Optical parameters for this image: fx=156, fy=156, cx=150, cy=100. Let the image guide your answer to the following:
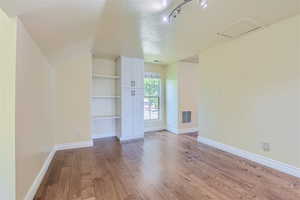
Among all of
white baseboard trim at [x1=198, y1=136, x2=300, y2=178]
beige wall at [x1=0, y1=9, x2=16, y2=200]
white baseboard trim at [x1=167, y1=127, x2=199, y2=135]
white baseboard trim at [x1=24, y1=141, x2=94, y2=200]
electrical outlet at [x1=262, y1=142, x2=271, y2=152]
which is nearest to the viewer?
beige wall at [x1=0, y1=9, x2=16, y2=200]

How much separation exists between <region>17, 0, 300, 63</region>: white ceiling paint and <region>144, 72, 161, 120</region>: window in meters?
2.18

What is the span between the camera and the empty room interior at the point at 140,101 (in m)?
1.69

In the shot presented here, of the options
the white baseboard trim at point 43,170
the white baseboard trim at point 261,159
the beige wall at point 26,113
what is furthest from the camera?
the white baseboard trim at point 261,159

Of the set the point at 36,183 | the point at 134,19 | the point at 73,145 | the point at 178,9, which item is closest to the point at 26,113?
the point at 36,183

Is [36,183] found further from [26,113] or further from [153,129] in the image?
[153,129]

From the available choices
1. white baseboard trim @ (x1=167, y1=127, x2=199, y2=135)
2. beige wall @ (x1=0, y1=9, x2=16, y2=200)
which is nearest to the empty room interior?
beige wall @ (x1=0, y1=9, x2=16, y2=200)

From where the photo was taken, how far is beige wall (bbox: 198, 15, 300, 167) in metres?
2.37

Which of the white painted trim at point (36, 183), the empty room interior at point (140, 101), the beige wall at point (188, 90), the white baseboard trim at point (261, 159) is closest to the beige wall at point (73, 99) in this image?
the empty room interior at point (140, 101)

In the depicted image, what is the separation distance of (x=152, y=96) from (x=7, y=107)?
14.2 feet

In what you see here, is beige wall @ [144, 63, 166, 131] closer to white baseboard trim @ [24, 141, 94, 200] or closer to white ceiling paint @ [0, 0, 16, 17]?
white baseboard trim @ [24, 141, 94, 200]

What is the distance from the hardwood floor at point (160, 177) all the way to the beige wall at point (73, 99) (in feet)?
1.46

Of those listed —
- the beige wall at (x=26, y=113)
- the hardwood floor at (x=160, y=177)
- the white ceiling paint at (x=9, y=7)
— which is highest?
the white ceiling paint at (x=9, y=7)

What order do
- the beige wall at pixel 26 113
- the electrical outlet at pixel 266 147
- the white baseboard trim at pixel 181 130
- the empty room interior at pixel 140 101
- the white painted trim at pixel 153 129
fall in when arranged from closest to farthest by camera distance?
the beige wall at pixel 26 113 → the empty room interior at pixel 140 101 → the electrical outlet at pixel 266 147 → the white baseboard trim at pixel 181 130 → the white painted trim at pixel 153 129

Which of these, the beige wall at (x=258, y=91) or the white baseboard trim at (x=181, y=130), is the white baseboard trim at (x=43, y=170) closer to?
the white baseboard trim at (x=181, y=130)
